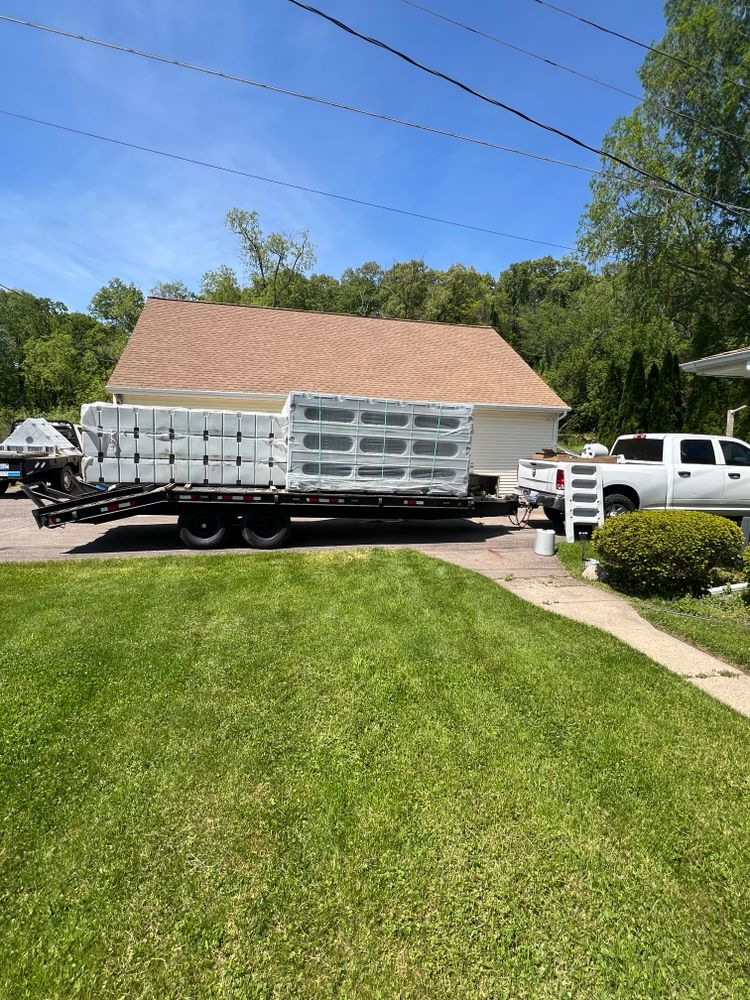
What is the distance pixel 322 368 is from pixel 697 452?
10.5 metres

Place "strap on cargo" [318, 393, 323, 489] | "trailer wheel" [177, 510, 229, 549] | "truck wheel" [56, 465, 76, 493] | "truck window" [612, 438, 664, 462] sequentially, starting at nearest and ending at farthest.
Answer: "strap on cargo" [318, 393, 323, 489], "trailer wheel" [177, 510, 229, 549], "truck window" [612, 438, 664, 462], "truck wheel" [56, 465, 76, 493]

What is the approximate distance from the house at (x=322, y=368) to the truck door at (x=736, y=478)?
5.91m

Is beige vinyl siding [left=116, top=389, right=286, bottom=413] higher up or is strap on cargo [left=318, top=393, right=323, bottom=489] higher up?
beige vinyl siding [left=116, top=389, right=286, bottom=413]

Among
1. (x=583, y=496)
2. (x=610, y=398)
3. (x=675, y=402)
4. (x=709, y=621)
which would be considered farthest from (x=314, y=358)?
(x=610, y=398)

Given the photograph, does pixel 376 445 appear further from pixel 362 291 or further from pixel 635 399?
pixel 362 291

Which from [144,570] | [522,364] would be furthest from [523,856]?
[522,364]

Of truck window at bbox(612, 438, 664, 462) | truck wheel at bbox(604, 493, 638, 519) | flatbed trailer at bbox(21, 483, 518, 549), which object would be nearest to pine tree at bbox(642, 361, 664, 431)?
truck window at bbox(612, 438, 664, 462)

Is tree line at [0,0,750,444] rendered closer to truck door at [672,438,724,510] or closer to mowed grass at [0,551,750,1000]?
truck door at [672,438,724,510]

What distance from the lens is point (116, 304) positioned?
153 ft

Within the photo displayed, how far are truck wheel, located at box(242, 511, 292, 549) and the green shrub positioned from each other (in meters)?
5.21

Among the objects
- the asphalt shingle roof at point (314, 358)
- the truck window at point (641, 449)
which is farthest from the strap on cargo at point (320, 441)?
the truck window at point (641, 449)

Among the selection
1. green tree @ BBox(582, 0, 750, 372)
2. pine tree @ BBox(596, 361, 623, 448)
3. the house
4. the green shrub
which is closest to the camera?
the green shrub

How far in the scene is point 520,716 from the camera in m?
3.49

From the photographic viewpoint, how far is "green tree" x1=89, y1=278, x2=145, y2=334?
45.9m
